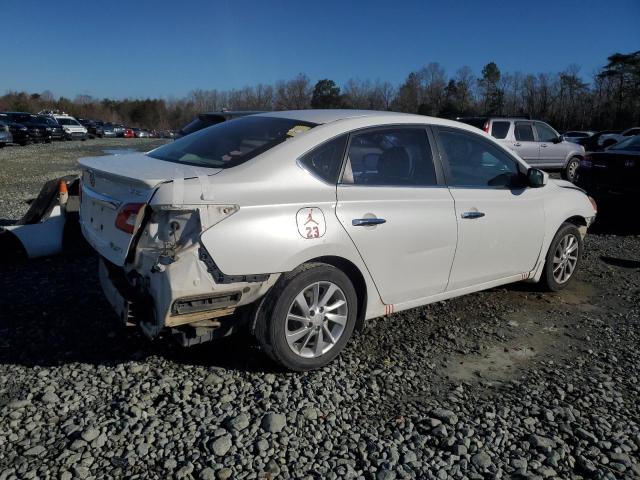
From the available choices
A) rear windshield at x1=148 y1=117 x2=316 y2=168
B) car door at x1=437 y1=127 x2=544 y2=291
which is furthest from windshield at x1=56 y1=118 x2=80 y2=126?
car door at x1=437 y1=127 x2=544 y2=291

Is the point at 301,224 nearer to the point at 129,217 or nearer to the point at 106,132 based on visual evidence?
the point at 129,217

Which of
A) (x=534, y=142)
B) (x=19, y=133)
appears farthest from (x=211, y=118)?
(x=19, y=133)

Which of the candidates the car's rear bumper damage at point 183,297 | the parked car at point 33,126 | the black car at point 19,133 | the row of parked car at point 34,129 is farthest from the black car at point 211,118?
the parked car at point 33,126

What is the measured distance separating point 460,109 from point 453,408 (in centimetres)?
6446

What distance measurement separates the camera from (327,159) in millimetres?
3592

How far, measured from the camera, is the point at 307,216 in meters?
3.32

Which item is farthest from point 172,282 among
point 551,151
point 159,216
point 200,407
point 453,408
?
point 551,151

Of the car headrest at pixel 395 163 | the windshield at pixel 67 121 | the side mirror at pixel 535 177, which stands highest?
the windshield at pixel 67 121

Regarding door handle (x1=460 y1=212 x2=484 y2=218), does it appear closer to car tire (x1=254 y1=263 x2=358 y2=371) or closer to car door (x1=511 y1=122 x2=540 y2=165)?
car tire (x1=254 y1=263 x2=358 y2=371)

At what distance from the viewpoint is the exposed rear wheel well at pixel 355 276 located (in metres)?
3.50

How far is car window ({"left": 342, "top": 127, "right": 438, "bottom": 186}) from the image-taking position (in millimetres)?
3709

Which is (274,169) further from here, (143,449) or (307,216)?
(143,449)

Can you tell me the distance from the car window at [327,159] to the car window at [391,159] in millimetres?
64

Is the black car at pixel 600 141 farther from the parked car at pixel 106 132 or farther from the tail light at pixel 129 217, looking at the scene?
the parked car at pixel 106 132
